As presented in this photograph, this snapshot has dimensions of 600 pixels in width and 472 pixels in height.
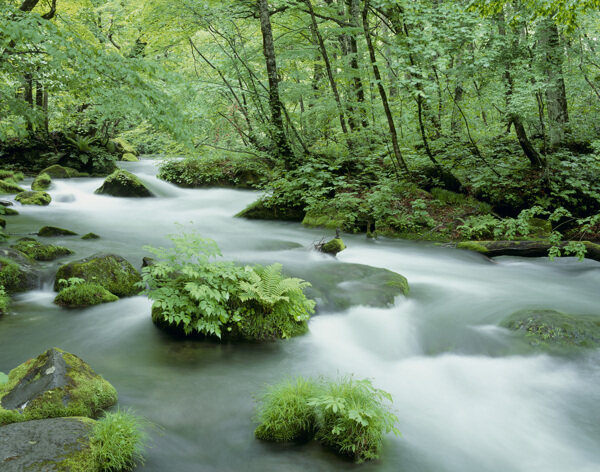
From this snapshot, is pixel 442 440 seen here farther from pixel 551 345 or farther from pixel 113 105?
pixel 113 105

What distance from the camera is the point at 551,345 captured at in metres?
4.50

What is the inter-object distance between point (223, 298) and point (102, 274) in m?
2.46

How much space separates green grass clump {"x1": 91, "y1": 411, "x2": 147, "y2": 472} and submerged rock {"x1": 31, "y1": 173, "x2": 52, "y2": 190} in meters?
14.9

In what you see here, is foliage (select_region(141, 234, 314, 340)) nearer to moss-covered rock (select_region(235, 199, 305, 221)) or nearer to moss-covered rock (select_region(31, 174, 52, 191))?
moss-covered rock (select_region(235, 199, 305, 221))

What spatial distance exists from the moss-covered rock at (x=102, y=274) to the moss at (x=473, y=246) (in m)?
6.90

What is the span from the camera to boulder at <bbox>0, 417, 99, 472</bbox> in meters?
2.18

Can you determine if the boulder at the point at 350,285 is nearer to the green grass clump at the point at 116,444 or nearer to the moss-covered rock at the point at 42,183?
the green grass clump at the point at 116,444

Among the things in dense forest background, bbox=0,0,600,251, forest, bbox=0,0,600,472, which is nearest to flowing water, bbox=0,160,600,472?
forest, bbox=0,0,600,472

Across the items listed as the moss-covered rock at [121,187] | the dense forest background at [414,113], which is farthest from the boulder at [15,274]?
the moss-covered rock at [121,187]

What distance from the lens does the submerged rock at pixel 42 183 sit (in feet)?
A: 47.8

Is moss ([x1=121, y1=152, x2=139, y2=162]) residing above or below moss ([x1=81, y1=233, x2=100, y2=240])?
above

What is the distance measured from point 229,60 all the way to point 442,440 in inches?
419

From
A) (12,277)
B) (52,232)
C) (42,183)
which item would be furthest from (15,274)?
(42,183)

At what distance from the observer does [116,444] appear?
2504 mm
